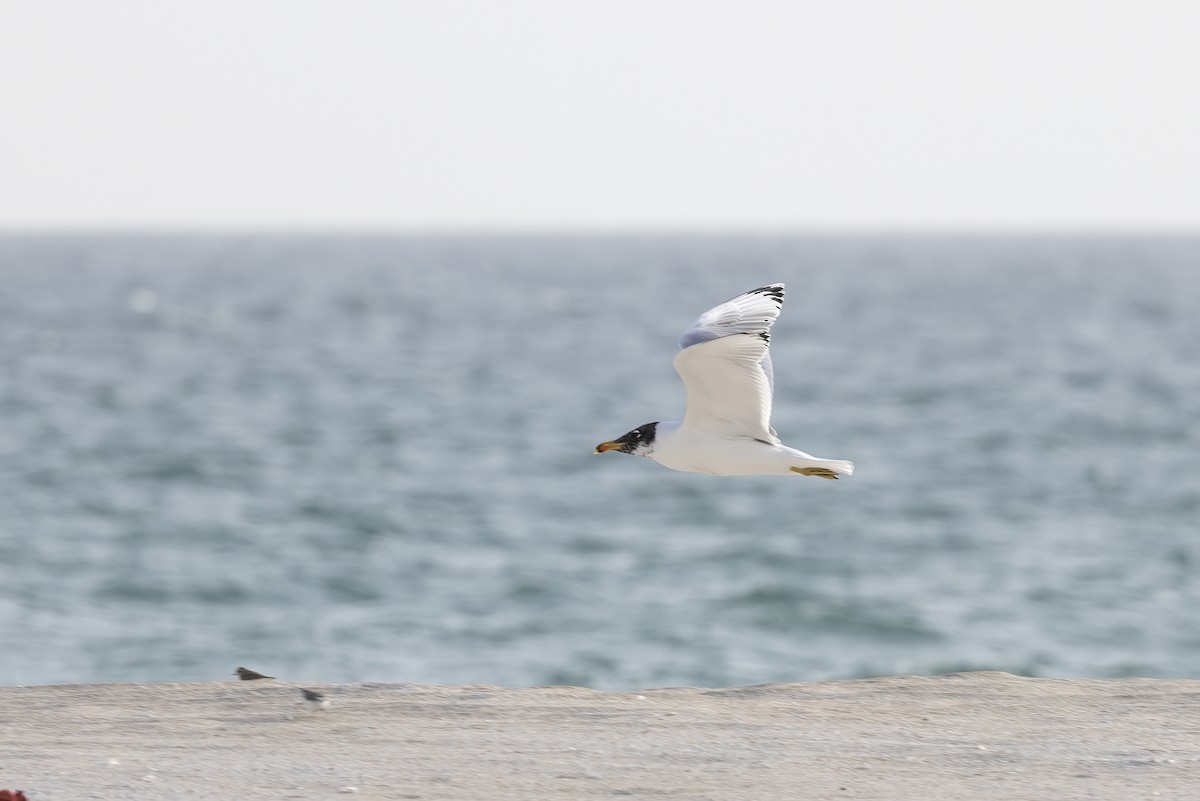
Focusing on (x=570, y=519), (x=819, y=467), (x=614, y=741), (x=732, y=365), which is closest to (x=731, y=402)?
(x=732, y=365)

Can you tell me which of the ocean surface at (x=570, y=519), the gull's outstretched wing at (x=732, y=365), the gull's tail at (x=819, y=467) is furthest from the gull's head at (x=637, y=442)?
the ocean surface at (x=570, y=519)

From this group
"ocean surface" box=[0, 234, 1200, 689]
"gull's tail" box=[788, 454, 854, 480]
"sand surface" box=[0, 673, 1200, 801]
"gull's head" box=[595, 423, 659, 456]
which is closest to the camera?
"sand surface" box=[0, 673, 1200, 801]

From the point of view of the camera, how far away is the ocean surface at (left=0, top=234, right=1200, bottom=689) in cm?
1498

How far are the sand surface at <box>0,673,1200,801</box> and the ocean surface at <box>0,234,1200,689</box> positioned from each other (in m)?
7.14

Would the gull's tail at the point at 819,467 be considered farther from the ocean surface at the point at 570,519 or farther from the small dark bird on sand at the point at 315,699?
the ocean surface at the point at 570,519

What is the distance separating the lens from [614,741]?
5965 mm

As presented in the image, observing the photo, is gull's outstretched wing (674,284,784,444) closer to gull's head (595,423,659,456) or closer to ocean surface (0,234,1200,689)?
gull's head (595,423,659,456)

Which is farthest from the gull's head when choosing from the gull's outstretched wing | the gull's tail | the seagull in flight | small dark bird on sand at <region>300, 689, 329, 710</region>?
small dark bird on sand at <region>300, 689, 329, 710</region>

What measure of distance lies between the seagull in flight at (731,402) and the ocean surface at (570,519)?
24.1 ft

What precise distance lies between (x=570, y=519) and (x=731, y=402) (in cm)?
1501

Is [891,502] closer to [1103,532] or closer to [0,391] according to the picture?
[1103,532]

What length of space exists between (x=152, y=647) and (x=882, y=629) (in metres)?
6.74

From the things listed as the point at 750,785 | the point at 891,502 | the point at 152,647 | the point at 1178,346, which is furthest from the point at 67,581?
the point at 1178,346

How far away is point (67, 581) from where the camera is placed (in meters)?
17.2
